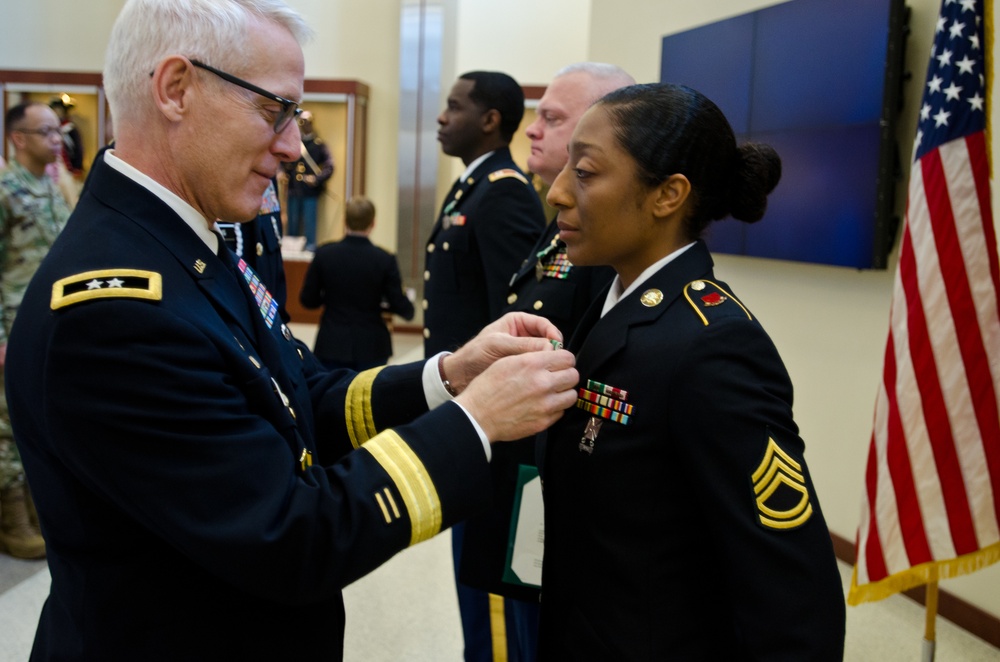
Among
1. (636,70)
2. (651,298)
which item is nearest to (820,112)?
(636,70)

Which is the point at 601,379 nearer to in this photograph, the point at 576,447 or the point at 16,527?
the point at 576,447

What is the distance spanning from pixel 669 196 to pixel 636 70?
4355 mm

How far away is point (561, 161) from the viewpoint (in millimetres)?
2336

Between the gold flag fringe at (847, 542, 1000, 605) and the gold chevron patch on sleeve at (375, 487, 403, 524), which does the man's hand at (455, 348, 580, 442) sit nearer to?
the gold chevron patch on sleeve at (375, 487, 403, 524)

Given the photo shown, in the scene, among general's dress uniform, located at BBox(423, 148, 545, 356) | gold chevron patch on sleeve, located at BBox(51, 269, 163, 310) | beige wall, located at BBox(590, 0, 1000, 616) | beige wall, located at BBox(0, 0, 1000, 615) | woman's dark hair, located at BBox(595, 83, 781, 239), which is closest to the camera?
gold chevron patch on sleeve, located at BBox(51, 269, 163, 310)

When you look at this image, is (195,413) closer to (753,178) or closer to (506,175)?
(753,178)

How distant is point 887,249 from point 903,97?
0.60 metres

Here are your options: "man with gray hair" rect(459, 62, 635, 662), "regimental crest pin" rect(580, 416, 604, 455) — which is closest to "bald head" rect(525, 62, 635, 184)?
"man with gray hair" rect(459, 62, 635, 662)

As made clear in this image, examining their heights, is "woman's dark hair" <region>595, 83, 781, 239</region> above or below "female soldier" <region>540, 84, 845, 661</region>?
above

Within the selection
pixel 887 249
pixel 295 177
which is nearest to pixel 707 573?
pixel 887 249

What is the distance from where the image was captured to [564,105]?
2301 mm

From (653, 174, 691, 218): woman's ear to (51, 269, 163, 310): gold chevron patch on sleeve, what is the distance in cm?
73

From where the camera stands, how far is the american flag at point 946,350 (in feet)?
8.17

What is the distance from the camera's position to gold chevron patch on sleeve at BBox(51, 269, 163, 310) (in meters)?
0.94
